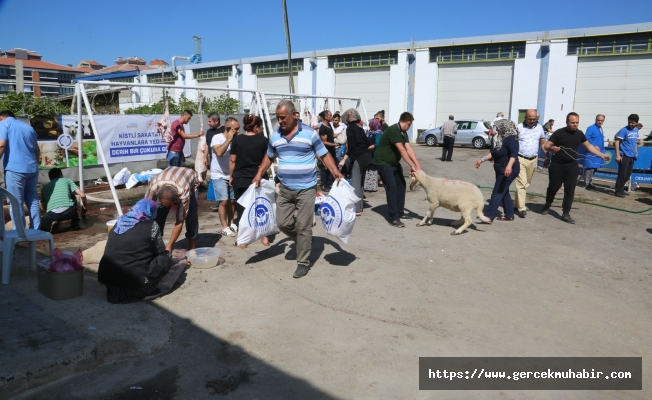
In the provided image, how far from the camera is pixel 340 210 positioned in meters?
5.64

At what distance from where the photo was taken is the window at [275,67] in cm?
3506

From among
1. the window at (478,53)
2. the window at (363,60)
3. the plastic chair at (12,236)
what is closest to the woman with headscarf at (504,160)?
the plastic chair at (12,236)

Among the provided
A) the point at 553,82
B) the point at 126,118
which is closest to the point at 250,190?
the point at 126,118

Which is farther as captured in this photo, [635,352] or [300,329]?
[300,329]

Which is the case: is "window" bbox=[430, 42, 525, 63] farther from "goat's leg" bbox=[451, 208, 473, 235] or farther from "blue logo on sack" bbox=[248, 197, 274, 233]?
"blue logo on sack" bbox=[248, 197, 274, 233]

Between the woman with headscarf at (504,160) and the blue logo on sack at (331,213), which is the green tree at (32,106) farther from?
the woman with headscarf at (504,160)

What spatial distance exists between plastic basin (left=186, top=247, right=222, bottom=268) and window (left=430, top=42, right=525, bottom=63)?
26.0m

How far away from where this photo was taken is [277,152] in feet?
18.3

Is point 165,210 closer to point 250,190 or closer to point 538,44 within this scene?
point 250,190

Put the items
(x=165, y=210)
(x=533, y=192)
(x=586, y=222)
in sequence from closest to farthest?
(x=165, y=210) → (x=586, y=222) → (x=533, y=192)

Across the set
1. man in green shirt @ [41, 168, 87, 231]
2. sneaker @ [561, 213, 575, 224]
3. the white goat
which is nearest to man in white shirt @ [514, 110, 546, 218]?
sneaker @ [561, 213, 575, 224]

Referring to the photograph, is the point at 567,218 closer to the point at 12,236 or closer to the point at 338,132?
the point at 338,132

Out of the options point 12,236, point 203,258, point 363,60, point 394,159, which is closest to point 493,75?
point 363,60

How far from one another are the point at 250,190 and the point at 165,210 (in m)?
1.01
